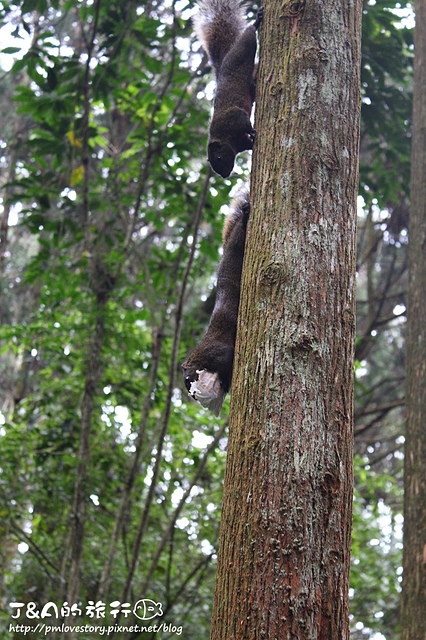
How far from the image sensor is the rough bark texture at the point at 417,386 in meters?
3.20

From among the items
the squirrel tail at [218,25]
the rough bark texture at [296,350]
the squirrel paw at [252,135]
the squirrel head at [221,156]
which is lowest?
the rough bark texture at [296,350]

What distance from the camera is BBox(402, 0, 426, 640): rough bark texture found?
10.5 ft

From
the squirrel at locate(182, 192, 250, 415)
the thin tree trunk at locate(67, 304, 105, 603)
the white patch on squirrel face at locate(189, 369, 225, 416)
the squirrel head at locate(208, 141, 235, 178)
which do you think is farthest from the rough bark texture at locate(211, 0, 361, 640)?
the thin tree trunk at locate(67, 304, 105, 603)

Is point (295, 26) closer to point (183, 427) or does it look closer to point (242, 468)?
point (242, 468)

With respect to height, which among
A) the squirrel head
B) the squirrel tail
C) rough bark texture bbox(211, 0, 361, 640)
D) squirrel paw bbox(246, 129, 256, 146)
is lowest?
rough bark texture bbox(211, 0, 361, 640)

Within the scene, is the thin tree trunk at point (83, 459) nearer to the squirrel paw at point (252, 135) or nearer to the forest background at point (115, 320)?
the forest background at point (115, 320)

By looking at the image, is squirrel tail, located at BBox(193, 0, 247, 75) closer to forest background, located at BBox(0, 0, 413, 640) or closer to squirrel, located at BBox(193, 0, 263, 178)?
squirrel, located at BBox(193, 0, 263, 178)

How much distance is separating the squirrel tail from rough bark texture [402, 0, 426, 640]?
128 cm

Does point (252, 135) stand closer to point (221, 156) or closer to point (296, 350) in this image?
point (221, 156)

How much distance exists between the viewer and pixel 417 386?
3.62 metres

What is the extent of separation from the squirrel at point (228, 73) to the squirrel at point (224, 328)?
0.73 meters

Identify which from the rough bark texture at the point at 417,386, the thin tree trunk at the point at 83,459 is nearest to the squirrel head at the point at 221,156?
the rough bark texture at the point at 417,386

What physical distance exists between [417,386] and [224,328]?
4.62 ft

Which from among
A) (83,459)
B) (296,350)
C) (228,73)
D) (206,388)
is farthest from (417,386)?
(83,459)
